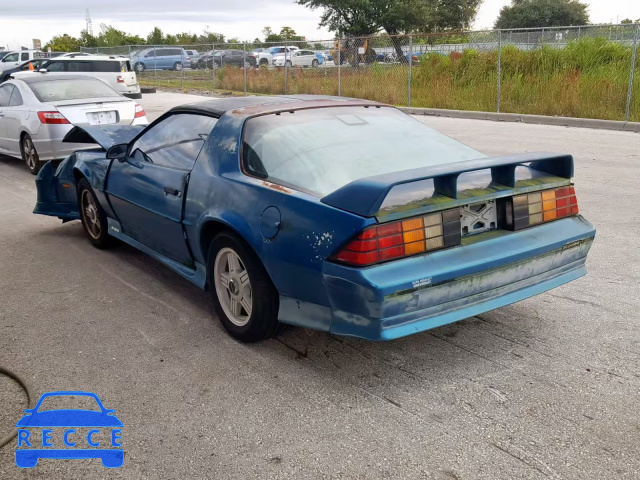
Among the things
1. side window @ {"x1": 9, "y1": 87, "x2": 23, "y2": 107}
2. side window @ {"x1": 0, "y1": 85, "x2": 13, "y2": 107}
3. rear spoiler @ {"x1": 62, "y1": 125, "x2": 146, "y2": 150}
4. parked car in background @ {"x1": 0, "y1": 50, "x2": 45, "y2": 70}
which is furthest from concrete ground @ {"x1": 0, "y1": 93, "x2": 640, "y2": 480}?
parked car in background @ {"x1": 0, "y1": 50, "x2": 45, "y2": 70}

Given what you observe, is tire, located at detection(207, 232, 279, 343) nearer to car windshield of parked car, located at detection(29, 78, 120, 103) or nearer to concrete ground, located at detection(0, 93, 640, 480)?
concrete ground, located at detection(0, 93, 640, 480)

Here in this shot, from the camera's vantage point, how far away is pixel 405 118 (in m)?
4.72

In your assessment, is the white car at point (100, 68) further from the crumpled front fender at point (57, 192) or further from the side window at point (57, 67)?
the crumpled front fender at point (57, 192)

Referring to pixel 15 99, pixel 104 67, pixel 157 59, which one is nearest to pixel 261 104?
pixel 15 99

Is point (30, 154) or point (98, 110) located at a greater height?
point (98, 110)

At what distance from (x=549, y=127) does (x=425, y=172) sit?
1270 centimetres

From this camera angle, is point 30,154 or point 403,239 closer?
point 403,239

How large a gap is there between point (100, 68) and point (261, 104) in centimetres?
2079

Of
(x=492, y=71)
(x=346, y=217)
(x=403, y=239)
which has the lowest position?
(x=403, y=239)

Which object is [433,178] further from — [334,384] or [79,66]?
[79,66]

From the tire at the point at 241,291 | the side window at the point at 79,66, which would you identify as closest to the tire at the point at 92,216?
the tire at the point at 241,291

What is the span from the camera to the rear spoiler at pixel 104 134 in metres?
5.69

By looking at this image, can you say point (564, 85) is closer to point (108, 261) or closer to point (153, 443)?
point (108, 261)

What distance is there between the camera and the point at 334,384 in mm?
3520
